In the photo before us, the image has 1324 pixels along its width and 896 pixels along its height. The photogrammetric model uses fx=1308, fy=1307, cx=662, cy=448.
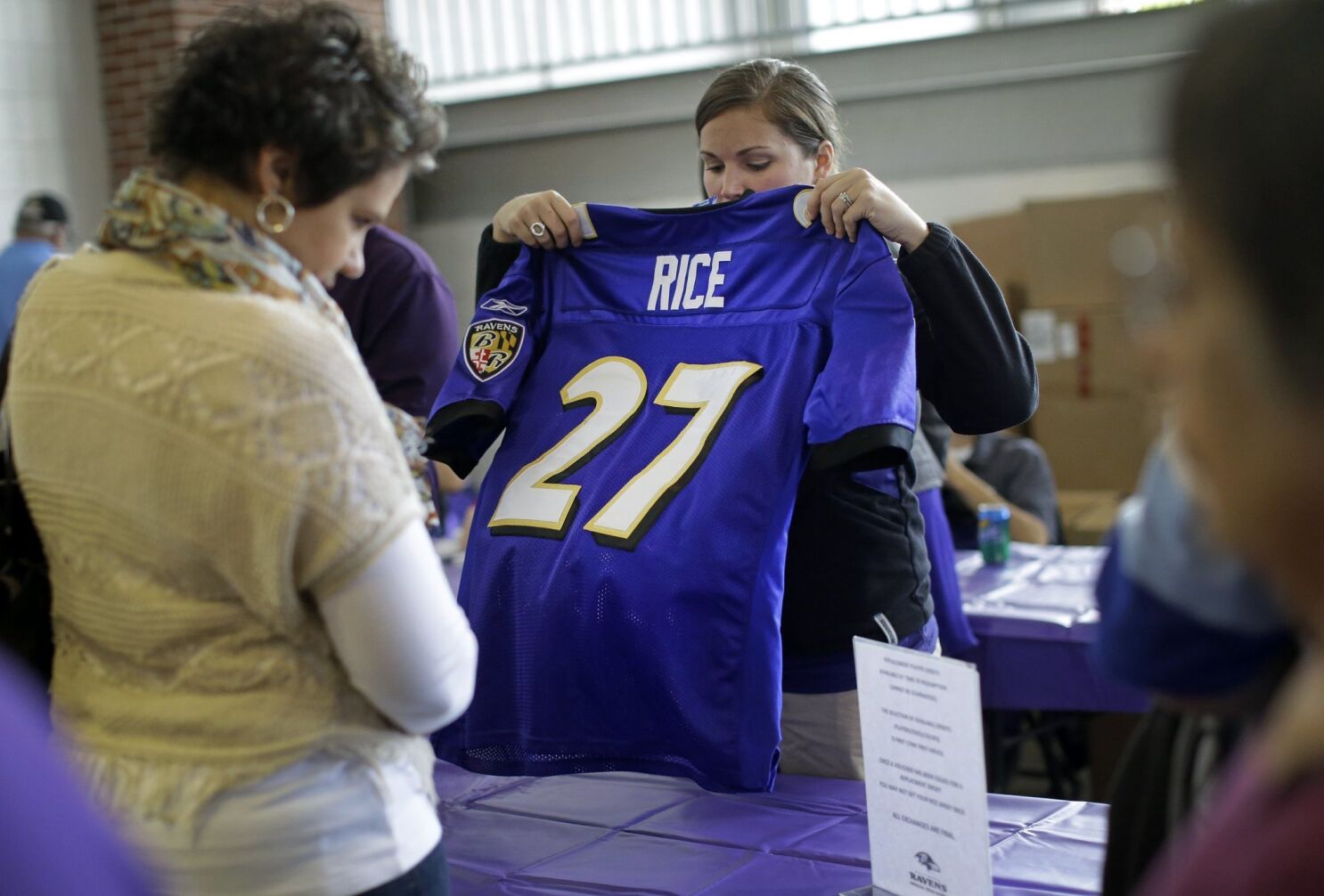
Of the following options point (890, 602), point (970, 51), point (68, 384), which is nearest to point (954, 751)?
point (890, 602)

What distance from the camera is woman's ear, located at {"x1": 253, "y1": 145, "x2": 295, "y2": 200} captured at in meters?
1.03

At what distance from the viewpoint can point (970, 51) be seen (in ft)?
18.4

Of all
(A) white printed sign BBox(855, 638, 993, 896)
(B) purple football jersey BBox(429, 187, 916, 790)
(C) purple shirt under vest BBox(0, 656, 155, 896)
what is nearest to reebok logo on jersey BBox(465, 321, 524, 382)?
(B) purple football jersey BBox(429, 187, 916, 790)

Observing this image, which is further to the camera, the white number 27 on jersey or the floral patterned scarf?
the white number 27 on jersey

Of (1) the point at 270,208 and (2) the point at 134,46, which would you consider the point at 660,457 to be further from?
(2) the point at 134,46

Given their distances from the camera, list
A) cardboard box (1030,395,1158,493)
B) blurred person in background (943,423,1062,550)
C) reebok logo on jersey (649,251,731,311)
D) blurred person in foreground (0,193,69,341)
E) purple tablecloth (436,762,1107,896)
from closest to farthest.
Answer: purple tablecloth (436,762,1107,896)
reebok logo on jersey (649,251,731,311)
blurred person in background (943,423,1062,550)
cardboard box (1030,395,1158,493)
blurred person in foreground (0,193,69,341)

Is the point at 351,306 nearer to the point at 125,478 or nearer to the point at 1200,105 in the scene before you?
the point at 125,478

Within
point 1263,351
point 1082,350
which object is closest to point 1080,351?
point 1082,350

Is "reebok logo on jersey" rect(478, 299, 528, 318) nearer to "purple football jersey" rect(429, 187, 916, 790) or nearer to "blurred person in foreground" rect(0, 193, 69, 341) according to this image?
"purple football jersey" rect(429, 187, 916, 790)

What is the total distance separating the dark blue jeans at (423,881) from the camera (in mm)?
1044

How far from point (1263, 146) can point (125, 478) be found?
81 centimetres

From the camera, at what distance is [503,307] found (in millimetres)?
1848

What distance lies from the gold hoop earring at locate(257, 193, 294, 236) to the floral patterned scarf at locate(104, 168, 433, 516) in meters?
0.01

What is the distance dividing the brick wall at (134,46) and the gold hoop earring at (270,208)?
18.3 feet
